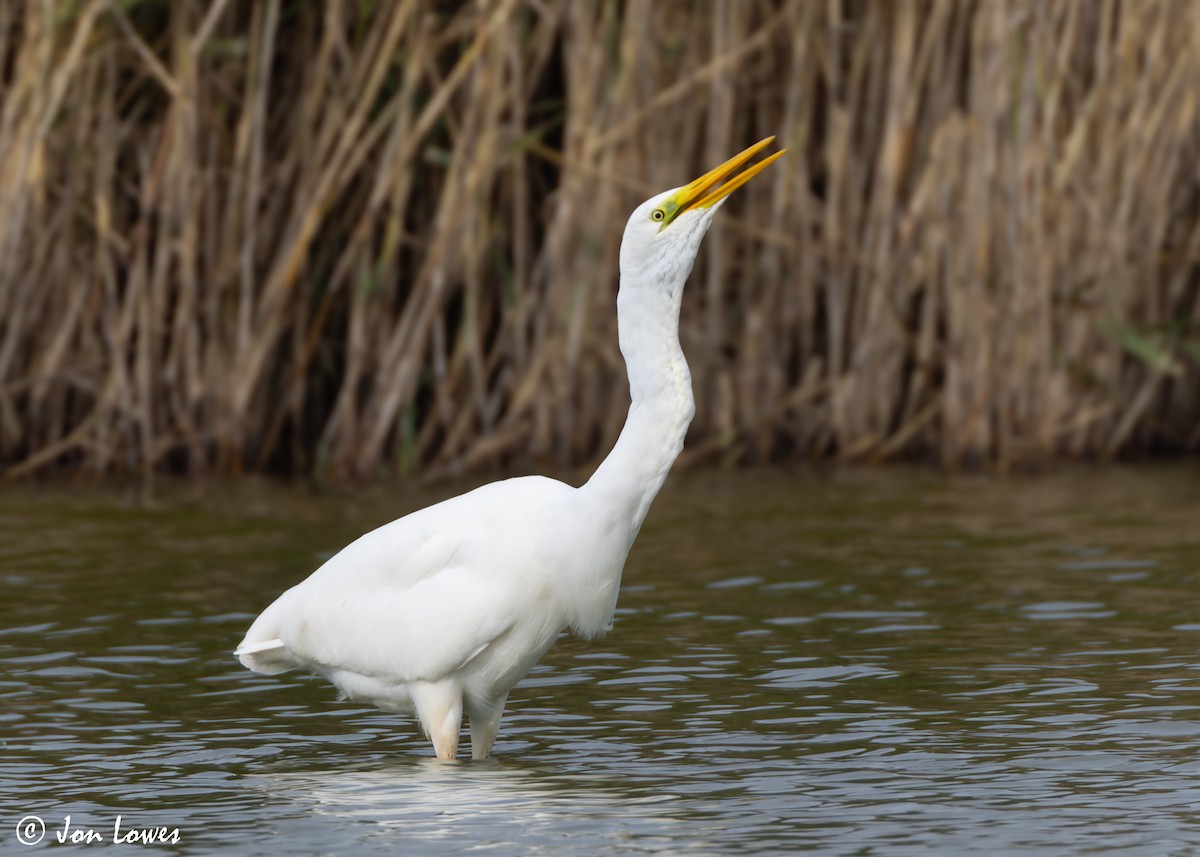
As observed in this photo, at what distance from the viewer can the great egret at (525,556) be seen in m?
5.61

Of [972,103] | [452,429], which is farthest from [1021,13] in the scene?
[452,429]

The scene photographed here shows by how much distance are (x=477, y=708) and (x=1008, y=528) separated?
462 centimetres

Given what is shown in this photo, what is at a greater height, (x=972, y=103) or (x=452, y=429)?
(x=972, y=103)

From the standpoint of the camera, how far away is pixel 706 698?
21.7 feet

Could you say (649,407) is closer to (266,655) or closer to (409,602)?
(409,602)

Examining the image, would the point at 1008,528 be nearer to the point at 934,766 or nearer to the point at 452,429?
the point at 452,429

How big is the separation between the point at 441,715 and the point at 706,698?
111 centimetres

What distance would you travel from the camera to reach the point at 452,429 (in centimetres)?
1213

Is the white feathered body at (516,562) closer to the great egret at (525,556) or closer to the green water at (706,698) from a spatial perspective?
the great egret at (525,556)

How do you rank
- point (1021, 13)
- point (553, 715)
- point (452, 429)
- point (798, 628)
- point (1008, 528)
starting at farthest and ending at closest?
point (452, 429), point (1021, 13), point (1008, 528), point (798, 628), point (553, 715)

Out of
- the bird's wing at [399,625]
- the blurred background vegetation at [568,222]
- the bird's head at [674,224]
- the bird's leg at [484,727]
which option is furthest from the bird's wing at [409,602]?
the blurred background vegetation at [568,222]

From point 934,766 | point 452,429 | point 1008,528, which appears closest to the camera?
point 934,766

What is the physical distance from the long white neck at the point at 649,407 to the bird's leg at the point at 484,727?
2.37ft

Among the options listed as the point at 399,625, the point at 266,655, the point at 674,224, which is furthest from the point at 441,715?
the point at 674,224
